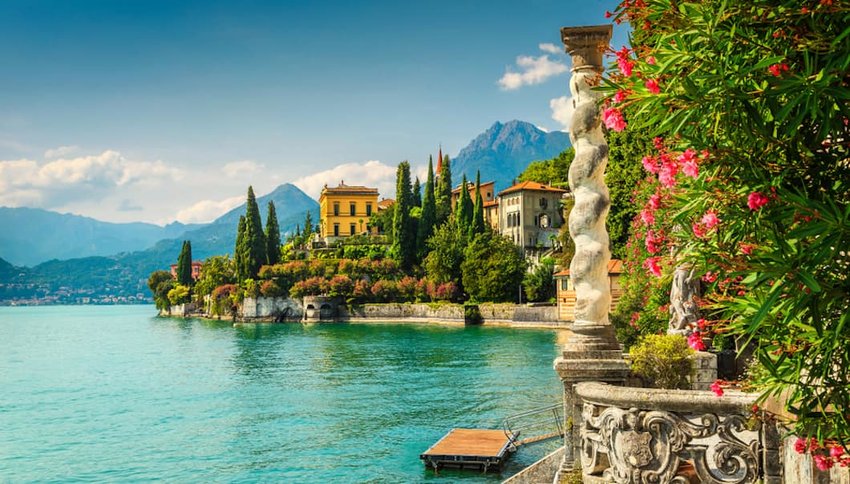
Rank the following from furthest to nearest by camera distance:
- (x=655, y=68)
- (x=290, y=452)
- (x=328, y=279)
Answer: (x=328, y=279) → (x=290, y=452) → (x=655, y=68)

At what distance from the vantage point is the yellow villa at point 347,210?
113625mm

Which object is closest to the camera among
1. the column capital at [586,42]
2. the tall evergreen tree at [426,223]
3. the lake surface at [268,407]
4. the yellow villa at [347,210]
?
the column capital at [586,42]

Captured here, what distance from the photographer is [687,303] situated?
13.7m

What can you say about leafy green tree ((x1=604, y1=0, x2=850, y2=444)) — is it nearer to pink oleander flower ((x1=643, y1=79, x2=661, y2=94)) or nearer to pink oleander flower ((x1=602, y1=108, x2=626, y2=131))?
pink oleander flower ((x1=643, y1=79, x2=661, y2=94))

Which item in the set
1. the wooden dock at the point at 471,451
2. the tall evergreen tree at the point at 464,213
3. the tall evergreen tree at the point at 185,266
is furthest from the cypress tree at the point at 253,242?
the wooden dock at the point at 471,451

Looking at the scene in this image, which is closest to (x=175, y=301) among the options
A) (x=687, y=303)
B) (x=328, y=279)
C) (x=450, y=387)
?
(x=328, y=279)

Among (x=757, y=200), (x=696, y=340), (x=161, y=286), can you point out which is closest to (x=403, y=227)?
(x=161, y=286)

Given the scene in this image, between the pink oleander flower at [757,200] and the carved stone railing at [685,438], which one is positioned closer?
the pink oleander flower at [757,200]

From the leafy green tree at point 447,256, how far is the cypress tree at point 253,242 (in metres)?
24.3

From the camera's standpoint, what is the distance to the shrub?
8.77 meters

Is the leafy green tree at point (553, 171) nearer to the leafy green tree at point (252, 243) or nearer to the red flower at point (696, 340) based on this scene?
the leafy green tree at point (252, 243)

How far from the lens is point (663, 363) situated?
9.03 meters

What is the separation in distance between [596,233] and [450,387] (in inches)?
1057

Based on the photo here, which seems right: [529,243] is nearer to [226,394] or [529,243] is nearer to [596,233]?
[226,394]
